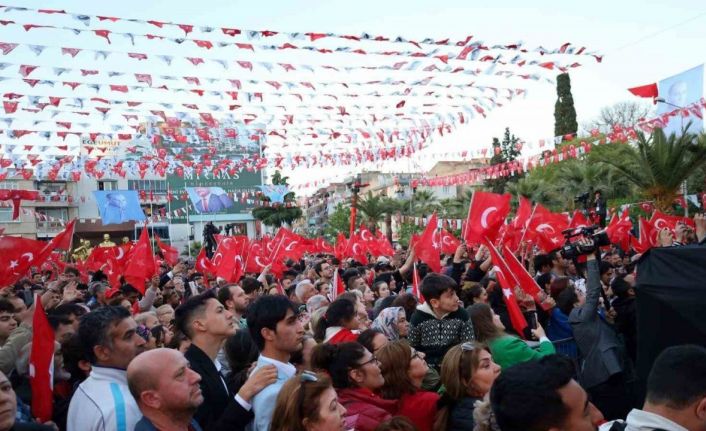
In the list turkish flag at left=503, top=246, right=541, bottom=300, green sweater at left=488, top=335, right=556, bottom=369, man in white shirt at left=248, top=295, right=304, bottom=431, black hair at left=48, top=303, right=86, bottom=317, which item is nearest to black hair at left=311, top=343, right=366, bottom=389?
man in white shirt at left=248, top=295, right=304, bottom=431

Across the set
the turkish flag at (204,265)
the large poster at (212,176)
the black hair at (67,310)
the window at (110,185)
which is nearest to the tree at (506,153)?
the large poster at (212,176)

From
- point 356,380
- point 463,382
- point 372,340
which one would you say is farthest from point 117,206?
point 463,382

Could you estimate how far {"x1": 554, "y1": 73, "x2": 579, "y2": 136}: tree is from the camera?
176ft

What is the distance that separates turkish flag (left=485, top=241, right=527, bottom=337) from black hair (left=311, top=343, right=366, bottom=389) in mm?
3013

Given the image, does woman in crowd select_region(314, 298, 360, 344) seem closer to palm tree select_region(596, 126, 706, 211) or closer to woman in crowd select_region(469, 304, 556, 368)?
woman in crowd select_region(469, 304, 556, 368)

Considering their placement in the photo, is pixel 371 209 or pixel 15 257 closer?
Answer: pixel 15 257

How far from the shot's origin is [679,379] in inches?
121

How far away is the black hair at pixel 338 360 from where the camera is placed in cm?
440

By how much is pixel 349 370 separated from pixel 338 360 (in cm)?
11

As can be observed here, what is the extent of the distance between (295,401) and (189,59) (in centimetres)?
1083

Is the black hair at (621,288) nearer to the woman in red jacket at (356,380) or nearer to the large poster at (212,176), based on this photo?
the woman in red jacket at (356,380)

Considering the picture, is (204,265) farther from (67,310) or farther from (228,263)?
(67,310)

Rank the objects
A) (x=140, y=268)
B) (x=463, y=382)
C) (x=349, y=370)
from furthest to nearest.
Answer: (x=140, y=268)
(x=349, y=370)
(x=463, y=382)

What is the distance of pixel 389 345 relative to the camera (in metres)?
4.74
